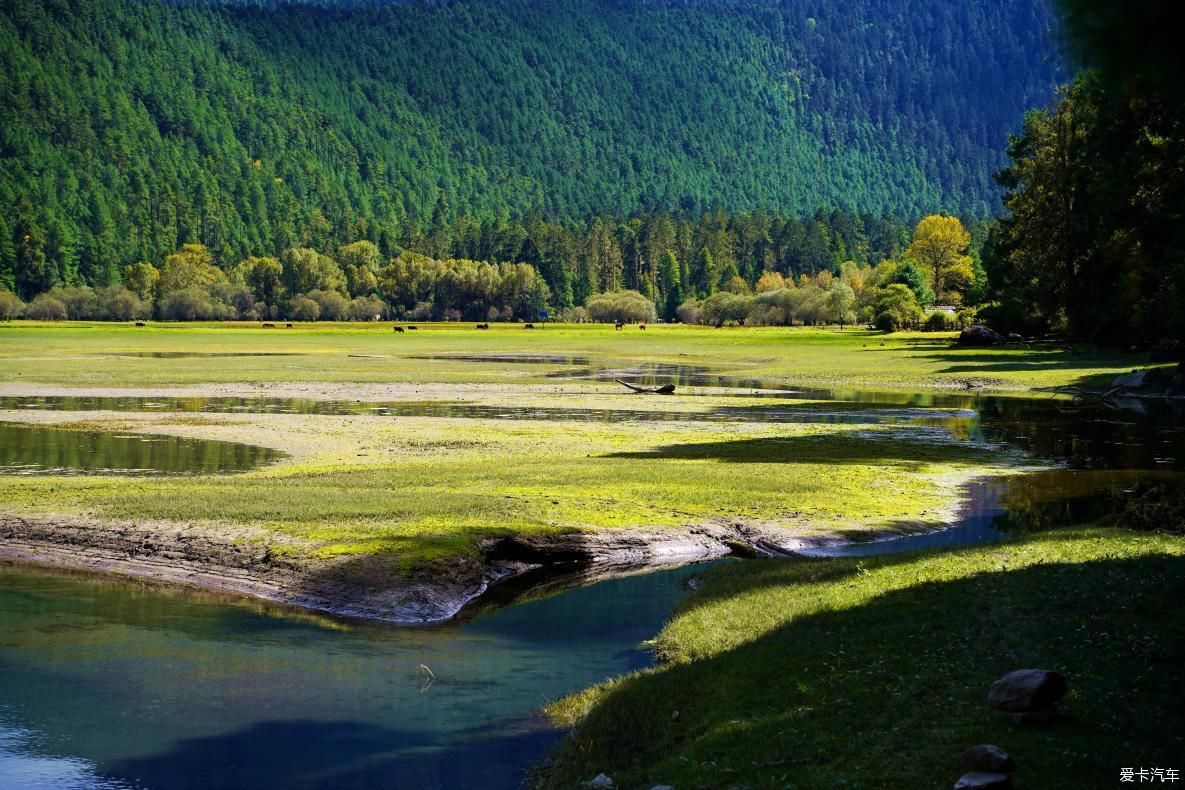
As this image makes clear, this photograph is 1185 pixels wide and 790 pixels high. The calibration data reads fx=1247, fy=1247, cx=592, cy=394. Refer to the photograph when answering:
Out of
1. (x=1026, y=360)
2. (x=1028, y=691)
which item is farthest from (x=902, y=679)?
(x=1026, y=360)

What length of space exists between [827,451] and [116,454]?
22870mm

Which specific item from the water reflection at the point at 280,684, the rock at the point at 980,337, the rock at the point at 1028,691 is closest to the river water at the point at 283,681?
the water reflection at the point at 280,684

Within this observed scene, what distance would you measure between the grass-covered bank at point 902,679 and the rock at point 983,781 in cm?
34

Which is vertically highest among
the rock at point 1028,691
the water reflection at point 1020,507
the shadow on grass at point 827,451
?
the rock at point 1028,691

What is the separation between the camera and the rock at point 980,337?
115 m

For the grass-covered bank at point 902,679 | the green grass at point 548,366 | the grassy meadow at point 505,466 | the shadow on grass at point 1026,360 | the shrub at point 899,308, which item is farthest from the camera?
the shrub at point 899,308

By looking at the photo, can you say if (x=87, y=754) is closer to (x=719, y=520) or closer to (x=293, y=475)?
(x=719, y=520)

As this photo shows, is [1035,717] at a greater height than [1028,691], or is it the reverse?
[1028,691]

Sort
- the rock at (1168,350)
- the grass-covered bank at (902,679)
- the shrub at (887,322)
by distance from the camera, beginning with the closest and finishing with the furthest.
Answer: the grass-covered bank at (902,679) → the rock at (1168,350) → the shrub at (887,322)

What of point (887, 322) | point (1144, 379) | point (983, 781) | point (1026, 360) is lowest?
point (983, 781)

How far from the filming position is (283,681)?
711 inches

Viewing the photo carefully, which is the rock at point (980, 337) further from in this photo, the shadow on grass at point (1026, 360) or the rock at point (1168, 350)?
the rock at point (1168, 350)

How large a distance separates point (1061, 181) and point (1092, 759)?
90845 millimetres

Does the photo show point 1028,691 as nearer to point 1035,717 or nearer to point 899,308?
point 1035,717
